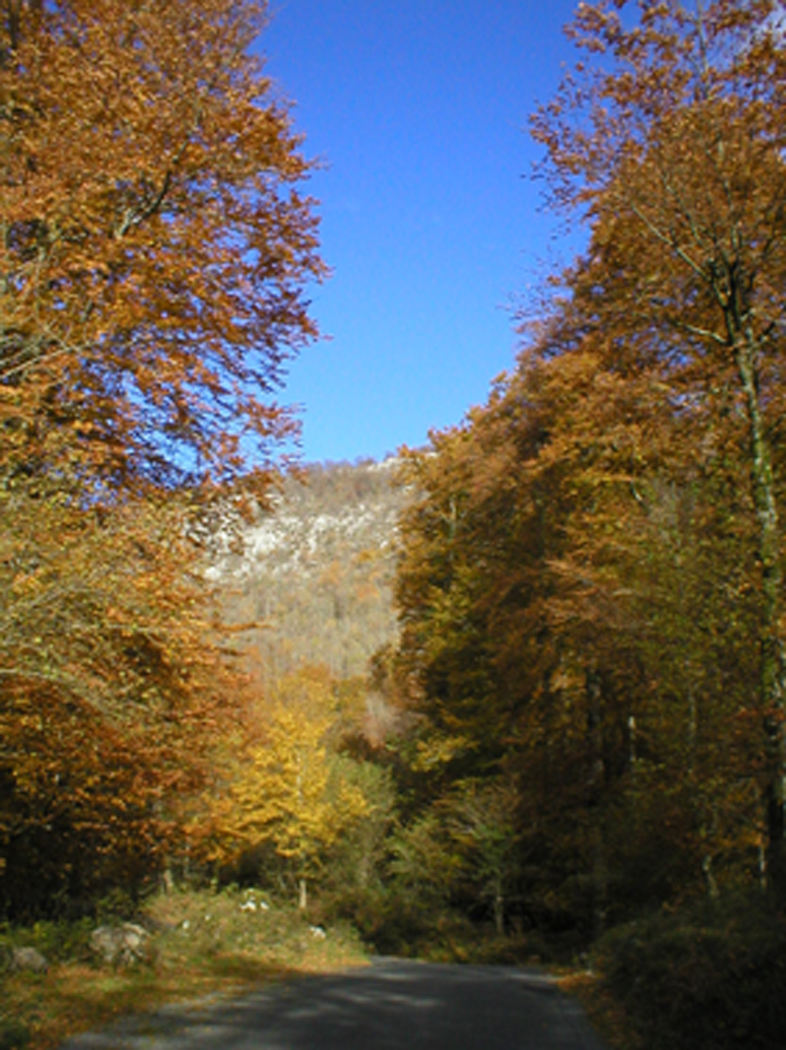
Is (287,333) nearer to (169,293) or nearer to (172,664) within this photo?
(169,293)

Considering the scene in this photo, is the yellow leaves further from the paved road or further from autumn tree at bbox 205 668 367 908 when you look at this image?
the paved road

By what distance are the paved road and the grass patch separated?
18.4 inches

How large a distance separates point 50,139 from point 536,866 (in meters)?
18.1

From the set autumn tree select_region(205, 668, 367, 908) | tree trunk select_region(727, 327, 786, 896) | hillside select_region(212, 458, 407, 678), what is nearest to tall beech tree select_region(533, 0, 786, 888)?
tree trunk select_region(727, 327, 786, 896)

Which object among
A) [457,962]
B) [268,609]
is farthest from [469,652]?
[268,609]

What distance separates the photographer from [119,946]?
10.7m

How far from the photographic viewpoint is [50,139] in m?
8.65

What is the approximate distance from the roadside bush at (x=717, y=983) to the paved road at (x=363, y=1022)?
0.65 meters

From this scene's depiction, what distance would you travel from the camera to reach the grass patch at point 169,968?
24.2 ft

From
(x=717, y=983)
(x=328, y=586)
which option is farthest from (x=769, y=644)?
(x=328, y=586)

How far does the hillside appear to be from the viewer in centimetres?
9012

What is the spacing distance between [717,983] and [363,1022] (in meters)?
3.02

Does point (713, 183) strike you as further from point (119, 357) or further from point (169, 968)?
point (169, 968)

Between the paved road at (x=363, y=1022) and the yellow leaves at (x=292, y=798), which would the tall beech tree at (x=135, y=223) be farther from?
the yellow leaves at (x=292, y=798)
